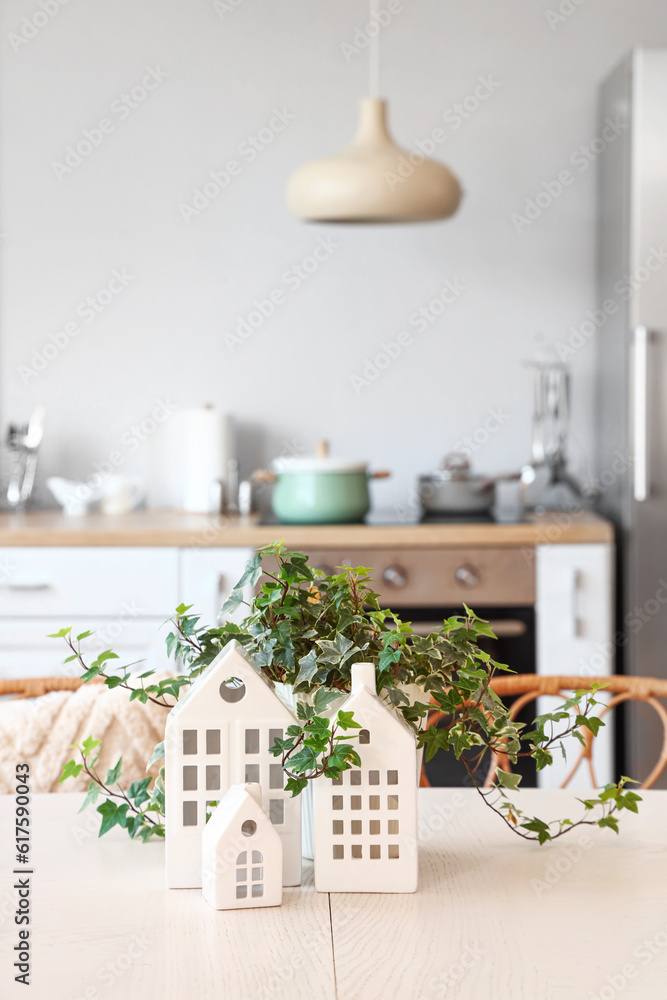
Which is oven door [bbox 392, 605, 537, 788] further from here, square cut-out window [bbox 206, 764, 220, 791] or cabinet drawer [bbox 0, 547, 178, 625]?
square cut-out window [bbox 206, 764, 220, 791]

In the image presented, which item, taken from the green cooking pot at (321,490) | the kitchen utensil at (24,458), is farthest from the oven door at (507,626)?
the kitchen utensil at (24,458)

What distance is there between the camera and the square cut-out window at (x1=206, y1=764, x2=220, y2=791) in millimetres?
908

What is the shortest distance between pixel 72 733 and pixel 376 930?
627 millimetres

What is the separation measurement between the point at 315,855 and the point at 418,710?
0.15 metres

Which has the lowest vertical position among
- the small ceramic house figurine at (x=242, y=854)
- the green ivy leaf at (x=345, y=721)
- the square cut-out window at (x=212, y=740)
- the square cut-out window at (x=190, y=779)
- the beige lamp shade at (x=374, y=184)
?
the small ceramic house figurine at (x=242, y=854)

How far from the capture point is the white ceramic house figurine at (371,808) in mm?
887

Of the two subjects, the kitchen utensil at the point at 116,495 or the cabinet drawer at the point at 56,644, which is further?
the kitchen utensil at the point at 116,495

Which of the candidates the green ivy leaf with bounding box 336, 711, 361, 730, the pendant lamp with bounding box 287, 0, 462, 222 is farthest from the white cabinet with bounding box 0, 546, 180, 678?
the green ivy leaf with bounding box 336, 711, 361, 730

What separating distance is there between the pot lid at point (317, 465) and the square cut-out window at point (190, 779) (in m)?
1.75

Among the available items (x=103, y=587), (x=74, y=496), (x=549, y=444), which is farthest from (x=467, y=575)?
(x=74, y=496)

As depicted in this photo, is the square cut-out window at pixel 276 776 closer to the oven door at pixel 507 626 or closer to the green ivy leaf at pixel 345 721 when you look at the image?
the green ivy leaf at pixel 345 721

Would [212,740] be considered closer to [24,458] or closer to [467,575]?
[467,575]

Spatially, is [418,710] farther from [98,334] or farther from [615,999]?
[98,334]

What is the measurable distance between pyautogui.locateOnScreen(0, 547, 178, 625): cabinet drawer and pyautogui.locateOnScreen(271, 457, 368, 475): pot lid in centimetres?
36
